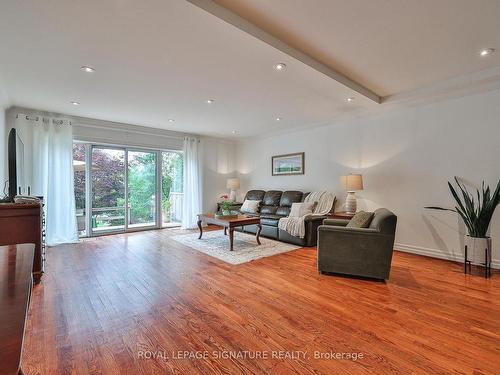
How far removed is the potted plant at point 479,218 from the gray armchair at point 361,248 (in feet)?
4.02

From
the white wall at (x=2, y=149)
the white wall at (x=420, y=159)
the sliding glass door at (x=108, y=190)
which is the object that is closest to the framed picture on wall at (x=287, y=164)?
the white wall at (x=420, y=159)

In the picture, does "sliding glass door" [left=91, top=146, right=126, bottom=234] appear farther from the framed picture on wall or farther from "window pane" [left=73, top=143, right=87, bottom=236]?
the framed picture on wall

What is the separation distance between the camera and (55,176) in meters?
4.66

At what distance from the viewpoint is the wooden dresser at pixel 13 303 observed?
0.51 m

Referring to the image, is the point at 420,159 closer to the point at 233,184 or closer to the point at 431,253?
the point at 431,253

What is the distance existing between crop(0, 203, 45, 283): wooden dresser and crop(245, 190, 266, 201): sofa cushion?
443 cm

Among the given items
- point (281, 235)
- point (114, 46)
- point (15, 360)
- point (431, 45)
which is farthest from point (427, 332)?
point (114, 46)

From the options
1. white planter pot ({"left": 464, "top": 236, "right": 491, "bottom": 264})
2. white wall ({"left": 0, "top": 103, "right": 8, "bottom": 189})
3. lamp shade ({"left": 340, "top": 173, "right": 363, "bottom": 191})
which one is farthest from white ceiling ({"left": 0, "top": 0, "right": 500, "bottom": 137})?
white planter pot ({"left": 464, "top": 236, "right": 491, "bottom": 264})

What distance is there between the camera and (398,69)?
3.02 m

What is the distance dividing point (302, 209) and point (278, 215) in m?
0.76

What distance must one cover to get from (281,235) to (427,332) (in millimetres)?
3056

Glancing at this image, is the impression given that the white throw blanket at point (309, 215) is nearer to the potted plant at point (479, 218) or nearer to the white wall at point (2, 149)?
the potted plant at point (479, 218)

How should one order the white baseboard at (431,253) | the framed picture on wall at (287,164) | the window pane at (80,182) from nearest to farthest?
1. the white baseboard at (431,253)
2. the window pane at (80,182)
3. the framed picture on wall at (287,164)

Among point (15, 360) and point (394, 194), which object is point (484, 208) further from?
point (15, 360)
